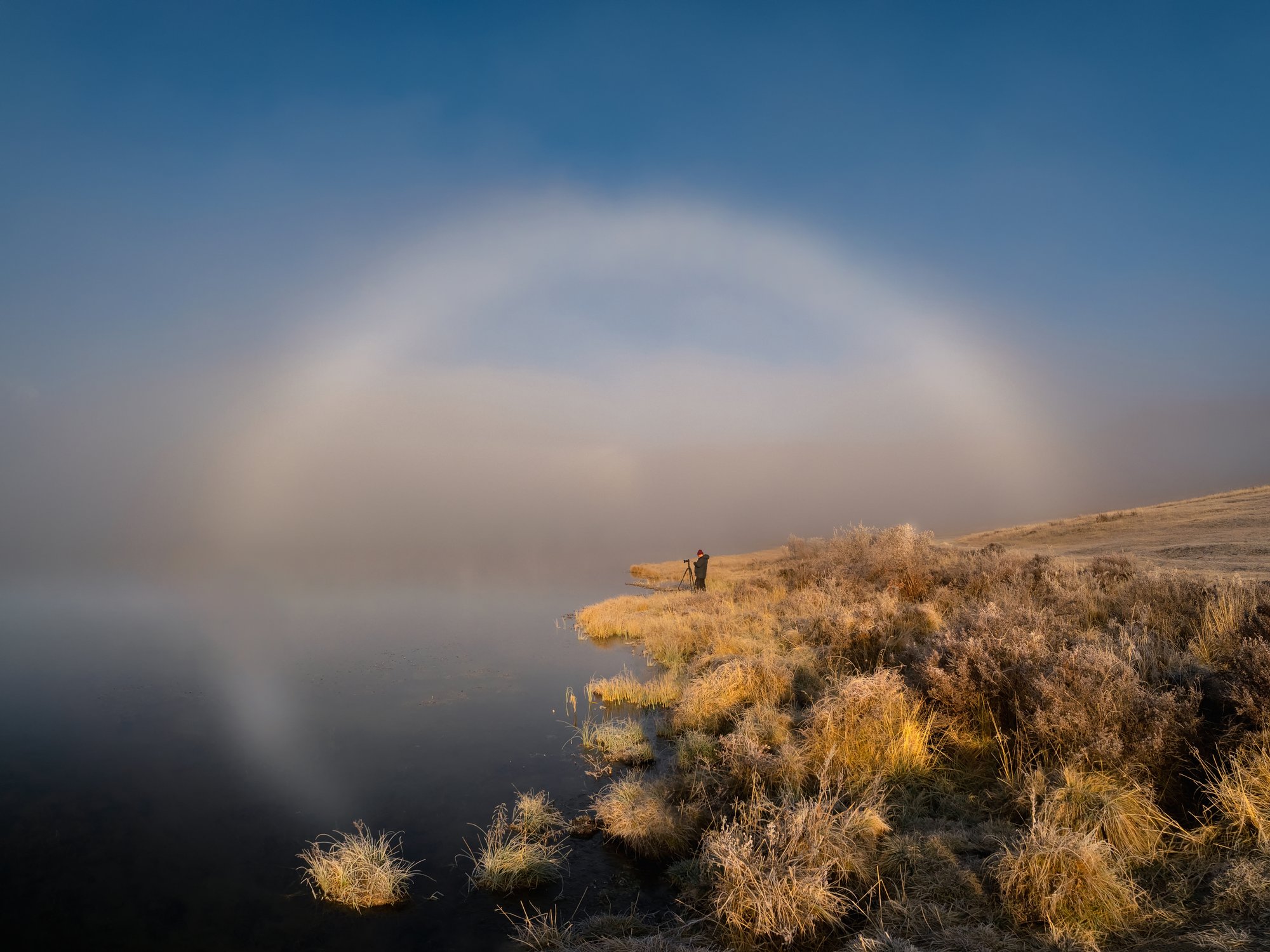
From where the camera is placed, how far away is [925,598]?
1593 cm

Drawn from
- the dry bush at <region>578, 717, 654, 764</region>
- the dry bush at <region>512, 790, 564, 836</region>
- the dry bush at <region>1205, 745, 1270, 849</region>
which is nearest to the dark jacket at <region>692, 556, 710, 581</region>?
the dry bush at <region>578, 717, 654, 764</region>

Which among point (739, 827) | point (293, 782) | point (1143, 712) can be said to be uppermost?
point (1143, 712)

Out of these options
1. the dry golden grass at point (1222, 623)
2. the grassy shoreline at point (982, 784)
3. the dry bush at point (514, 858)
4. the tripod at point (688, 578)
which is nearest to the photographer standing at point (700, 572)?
the tripod at point (688, 578)

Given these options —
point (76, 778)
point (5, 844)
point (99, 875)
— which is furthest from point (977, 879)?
point (76, 778)

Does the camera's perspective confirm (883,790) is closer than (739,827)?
No

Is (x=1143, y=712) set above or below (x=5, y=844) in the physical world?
above

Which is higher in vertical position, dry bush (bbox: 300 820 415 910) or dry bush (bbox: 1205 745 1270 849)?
dry bush (bbox: 1205 745 1270 849)

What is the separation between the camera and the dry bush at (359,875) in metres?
6.98

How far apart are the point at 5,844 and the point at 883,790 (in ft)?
35.8

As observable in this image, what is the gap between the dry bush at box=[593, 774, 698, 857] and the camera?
7.68m

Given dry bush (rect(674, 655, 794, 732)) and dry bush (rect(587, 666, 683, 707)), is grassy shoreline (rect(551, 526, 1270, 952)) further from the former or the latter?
dry bush (rect(587, 666, 683, 707))

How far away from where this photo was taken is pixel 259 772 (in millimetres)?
11055

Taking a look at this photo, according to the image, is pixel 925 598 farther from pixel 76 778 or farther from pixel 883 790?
pixel 76 778

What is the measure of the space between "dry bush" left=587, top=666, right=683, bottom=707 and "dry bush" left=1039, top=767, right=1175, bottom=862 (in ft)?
28.4
